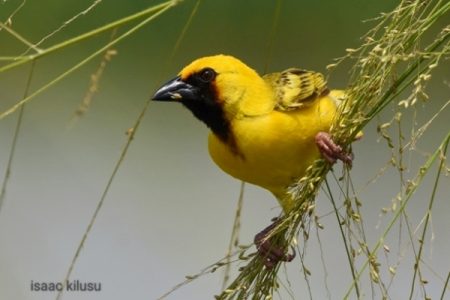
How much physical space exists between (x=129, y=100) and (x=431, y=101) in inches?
30.9

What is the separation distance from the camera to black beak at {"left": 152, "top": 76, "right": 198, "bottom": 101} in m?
1.35

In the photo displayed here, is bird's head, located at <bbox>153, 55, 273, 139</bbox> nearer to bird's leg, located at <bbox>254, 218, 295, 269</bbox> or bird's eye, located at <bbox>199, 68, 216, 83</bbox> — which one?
bird's eye, located at <bbox>199, 68, 216, 83</bbox>

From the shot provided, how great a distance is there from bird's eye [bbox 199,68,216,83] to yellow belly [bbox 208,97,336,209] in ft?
0.29

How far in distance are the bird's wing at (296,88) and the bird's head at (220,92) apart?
2cm

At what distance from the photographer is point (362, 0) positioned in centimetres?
193

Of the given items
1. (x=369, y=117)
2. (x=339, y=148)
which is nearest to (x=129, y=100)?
(x=339, y=148)

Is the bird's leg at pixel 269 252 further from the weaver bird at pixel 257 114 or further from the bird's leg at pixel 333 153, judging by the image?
the weaver bird at pixel 257 114

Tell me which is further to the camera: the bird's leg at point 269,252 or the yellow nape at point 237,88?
the yellow nape at point 237,88

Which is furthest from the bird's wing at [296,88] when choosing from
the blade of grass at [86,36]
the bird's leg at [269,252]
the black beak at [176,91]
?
the blade of grass at [86,36]

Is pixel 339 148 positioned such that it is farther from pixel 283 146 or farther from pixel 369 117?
pixel 283 146

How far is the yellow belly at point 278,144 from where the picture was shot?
1.35 metres

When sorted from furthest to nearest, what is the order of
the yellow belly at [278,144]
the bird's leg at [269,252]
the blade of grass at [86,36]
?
the yellow belly at [278,144]
the bird's leg at [269,252]
the blade of grass at [86,36]

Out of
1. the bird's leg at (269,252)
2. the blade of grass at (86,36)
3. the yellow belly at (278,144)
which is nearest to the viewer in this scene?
the blade of grass at (86,36)

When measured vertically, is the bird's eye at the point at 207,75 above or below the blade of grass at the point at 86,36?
above
